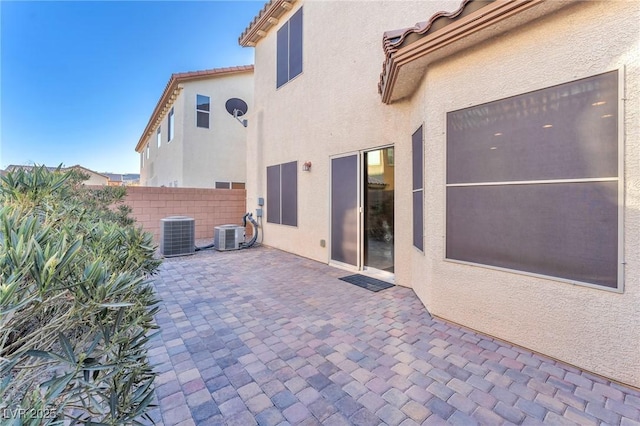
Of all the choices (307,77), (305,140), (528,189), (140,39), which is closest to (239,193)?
(305,140)

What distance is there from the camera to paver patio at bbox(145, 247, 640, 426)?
2.25 metres

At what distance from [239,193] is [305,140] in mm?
5356

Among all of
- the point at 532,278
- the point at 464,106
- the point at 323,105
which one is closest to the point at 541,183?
the point at 532,278

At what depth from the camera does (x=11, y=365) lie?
0.98m

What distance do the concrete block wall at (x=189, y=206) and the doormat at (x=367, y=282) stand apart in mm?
7102

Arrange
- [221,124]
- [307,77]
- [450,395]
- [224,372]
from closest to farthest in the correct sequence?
[450,395], [224,372], [307,77], [221,124]

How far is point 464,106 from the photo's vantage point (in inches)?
147

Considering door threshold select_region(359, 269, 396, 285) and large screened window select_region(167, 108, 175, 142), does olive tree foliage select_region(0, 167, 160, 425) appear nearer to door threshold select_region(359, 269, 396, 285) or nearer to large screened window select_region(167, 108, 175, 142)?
door threshold select_region(359, 269, 396, 285)

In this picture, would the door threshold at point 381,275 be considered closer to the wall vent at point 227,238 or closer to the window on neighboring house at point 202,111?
the wall vent at point 227,238

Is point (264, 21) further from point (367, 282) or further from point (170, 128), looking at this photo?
Answer: point (170, 128)

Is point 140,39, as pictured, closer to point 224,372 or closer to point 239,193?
point 239,193

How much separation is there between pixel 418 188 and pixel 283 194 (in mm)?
5071

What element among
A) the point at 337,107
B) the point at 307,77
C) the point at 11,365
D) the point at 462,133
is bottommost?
the point at 11,365

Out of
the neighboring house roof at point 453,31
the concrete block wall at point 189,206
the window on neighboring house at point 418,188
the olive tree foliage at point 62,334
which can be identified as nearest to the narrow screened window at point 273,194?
the concrete block wall at point 189,206
